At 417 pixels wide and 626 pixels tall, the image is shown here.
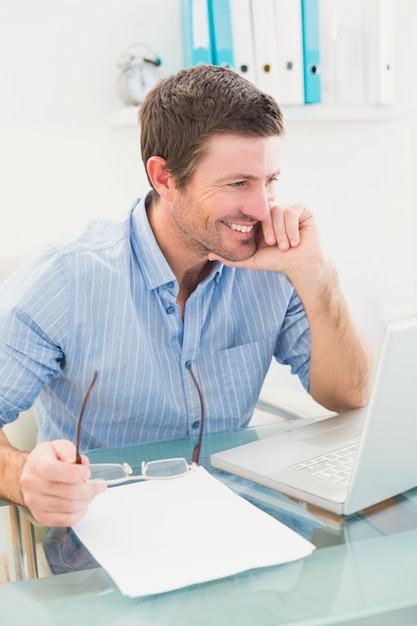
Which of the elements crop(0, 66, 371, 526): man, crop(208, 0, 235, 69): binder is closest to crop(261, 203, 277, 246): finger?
crop(0, 66, 371, 526): man

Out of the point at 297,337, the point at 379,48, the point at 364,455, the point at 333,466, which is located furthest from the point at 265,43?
the point at 364,455

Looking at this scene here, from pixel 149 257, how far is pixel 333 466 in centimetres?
60

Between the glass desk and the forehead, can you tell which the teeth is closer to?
the forehead

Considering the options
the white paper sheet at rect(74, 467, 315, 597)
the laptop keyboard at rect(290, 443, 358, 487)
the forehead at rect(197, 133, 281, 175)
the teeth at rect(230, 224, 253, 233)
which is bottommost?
the laptop keyboard at rect(290, 443, 358, 487)

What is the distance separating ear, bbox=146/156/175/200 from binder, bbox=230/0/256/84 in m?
0.92

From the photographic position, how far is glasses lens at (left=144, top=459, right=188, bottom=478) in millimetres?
1004

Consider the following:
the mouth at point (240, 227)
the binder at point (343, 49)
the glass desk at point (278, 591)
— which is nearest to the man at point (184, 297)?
the mouth at point (240, 227)

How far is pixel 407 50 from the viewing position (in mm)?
2928

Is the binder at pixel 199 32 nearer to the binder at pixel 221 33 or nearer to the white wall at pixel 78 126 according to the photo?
the binder at pixel 221 33

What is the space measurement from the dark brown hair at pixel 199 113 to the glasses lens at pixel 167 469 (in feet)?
2.27

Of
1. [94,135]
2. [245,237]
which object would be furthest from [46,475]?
[94,135]

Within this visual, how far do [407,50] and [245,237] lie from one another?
5.83 ft

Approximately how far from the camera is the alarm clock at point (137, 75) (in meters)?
2.41

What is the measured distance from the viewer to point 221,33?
2324 mm
